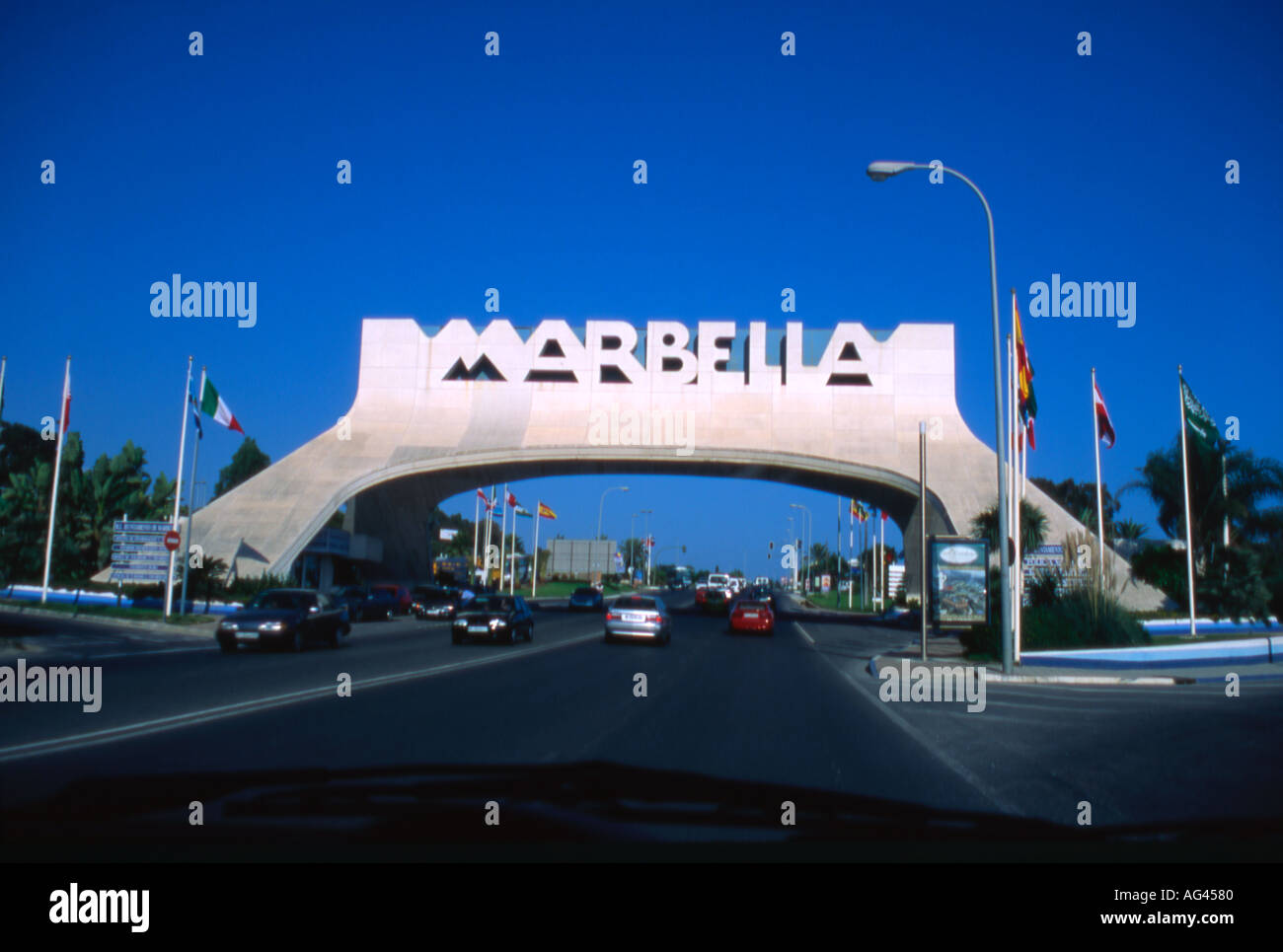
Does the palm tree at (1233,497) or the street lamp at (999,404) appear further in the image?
the palm tree at (1233,497)

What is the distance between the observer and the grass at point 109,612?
31016mm

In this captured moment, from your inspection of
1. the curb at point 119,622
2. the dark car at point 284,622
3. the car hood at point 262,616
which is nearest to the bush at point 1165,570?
the dark car at point 284,622

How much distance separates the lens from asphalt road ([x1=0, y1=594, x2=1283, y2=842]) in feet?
26.7

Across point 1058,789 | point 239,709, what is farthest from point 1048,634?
point 239,709

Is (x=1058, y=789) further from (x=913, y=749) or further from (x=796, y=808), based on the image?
(x=796, y=808)

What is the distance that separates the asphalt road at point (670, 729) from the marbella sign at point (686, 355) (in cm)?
3116

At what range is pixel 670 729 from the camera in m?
11.7

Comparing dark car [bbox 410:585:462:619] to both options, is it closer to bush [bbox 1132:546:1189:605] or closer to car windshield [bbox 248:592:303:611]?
car windshield [bbox 248:592:303:611]

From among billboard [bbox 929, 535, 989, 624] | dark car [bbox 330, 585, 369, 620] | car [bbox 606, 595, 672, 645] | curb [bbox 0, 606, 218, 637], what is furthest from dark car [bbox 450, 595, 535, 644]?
dark car [bbox 330, 585, 369, 620]

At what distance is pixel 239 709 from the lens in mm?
11797

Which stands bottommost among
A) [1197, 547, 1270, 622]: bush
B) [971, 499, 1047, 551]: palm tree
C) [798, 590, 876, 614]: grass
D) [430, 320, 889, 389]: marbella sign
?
[798, 590, 876, 614]: grass

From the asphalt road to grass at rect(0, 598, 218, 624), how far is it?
991cm

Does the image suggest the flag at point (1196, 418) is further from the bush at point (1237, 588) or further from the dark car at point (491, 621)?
the dark car at point (491, 621)

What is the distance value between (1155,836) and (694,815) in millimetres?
2469
